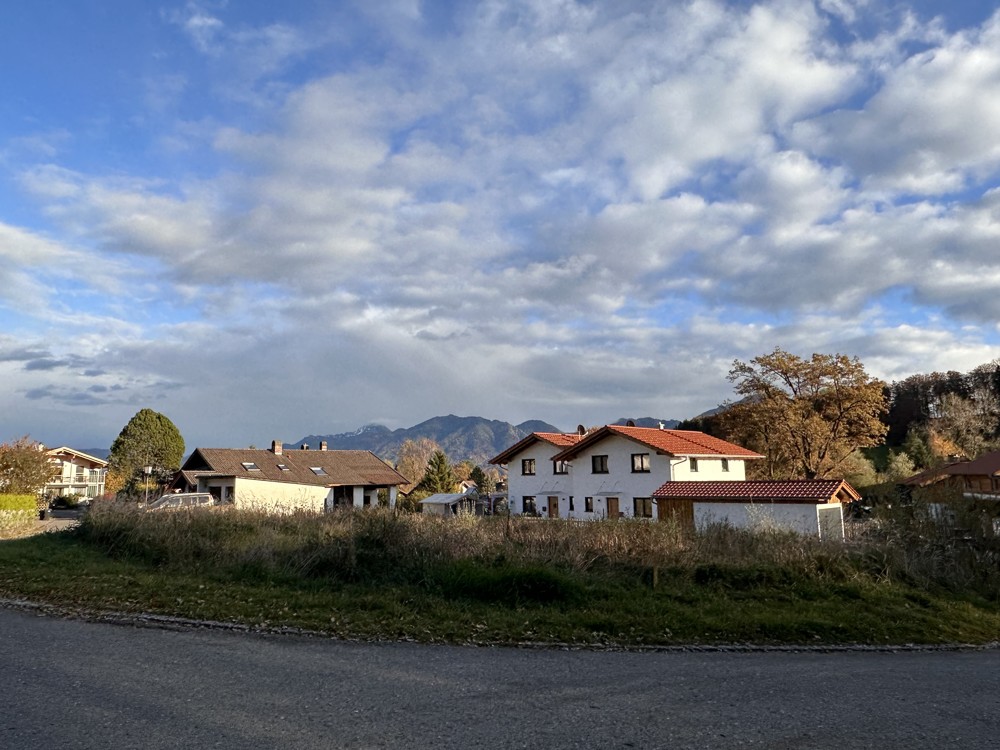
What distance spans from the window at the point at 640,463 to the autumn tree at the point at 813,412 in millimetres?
9743

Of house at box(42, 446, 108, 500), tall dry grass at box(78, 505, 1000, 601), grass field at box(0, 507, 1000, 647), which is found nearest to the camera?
grass field at box(0, 507, 1000, 647)

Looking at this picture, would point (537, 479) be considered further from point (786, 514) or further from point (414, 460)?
point (414, 460)

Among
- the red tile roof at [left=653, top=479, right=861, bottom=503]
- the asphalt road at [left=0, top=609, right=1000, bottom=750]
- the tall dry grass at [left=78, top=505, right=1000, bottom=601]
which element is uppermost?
the red tile roof at [left=653, top=479, right=861, bottom=503]

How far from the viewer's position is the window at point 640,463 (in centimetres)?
3928

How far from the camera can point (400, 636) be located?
953 cm

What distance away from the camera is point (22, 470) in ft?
119

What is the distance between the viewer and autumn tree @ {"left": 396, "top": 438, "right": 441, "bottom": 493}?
8017 centimetres

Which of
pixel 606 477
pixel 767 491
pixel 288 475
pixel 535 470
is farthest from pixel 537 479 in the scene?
pixel 767 491

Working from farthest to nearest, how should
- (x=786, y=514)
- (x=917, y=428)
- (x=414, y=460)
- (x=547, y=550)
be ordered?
(x=414, y=460), (x=917, y=428), (x=786, y=514), (x=547, y=550)

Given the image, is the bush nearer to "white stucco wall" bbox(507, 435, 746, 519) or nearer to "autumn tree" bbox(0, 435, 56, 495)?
"autumn tree" bbox(0, 435, 56, 495)

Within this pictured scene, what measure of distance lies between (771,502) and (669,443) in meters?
12.0

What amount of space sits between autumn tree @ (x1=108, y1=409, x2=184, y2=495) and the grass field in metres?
51.4

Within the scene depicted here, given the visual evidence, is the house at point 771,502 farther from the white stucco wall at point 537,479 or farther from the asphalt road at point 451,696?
the asphalt road at point 451,696

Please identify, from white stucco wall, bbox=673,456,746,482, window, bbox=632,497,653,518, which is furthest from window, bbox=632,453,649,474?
white stucco wall, bbox=673,456,746,482
